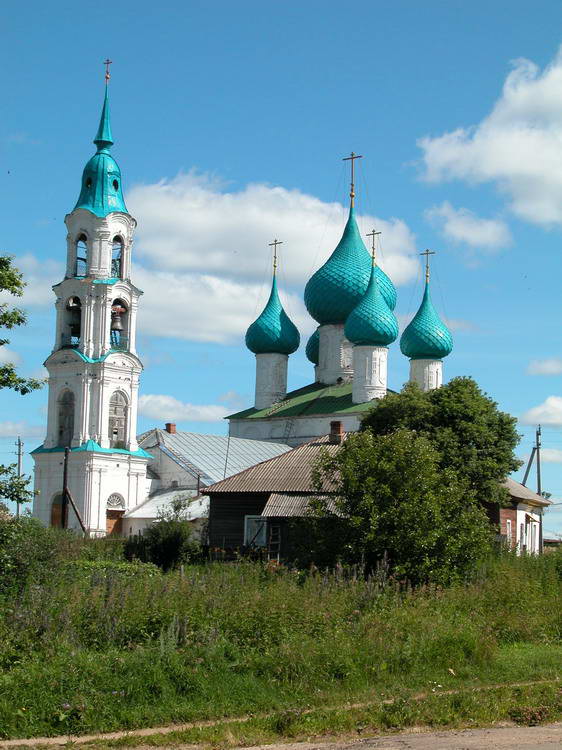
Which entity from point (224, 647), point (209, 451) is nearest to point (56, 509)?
point (209, 451)

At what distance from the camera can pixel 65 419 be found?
45.5 metres

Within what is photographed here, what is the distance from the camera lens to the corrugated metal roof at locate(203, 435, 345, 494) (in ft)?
91.5

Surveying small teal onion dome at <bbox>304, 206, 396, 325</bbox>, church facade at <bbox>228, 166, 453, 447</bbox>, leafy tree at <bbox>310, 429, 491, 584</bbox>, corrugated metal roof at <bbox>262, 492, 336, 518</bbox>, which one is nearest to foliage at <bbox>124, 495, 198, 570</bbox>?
corrugated metal roof at <bbox>262, 492, 336, 518</bbox>

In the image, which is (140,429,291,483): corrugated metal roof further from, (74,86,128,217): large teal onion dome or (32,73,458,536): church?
(74,86,128,217): large teal onion dome

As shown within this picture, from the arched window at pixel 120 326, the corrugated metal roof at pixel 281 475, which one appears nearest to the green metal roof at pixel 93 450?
the arched window at pixel 120 326

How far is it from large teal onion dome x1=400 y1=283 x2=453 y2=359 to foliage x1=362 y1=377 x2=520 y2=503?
59.7 feet

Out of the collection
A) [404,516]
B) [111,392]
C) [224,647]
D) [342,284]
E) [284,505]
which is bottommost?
[224,647]

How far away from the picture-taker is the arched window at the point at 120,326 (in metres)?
44.9

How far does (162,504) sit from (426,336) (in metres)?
15.7

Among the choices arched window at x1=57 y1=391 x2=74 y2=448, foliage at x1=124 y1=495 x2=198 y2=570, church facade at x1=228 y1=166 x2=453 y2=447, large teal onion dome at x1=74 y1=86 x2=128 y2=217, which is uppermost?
large teal onion dome at x1=74 y1=86 x2=128 y2=217

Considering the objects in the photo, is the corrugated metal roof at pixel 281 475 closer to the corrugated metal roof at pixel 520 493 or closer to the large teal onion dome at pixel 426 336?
the corrugated metal roof at pixel 520 493

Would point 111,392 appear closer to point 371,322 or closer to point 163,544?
point 371,322

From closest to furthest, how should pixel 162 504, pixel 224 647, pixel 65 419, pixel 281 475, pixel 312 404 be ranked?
pixel 224 647 < pixel 281 475 < pixel 162 504 < pixel 65 419 < pixel 312 404

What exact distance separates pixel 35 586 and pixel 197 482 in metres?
29.3
